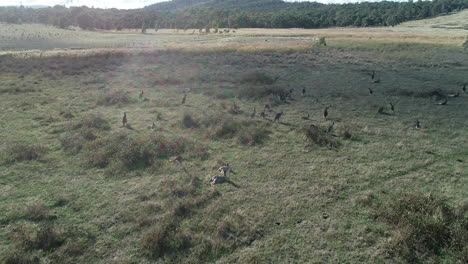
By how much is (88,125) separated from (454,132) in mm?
23653

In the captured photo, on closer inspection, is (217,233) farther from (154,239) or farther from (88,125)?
(88,125)

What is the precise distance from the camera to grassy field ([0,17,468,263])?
10.0 metres

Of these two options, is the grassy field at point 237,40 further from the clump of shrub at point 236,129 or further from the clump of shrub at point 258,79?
the clump of shrub at point 236,129

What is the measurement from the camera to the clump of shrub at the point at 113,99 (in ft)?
87.8

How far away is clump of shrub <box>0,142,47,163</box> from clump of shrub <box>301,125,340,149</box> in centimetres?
1492

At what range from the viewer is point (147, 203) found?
12289 mm

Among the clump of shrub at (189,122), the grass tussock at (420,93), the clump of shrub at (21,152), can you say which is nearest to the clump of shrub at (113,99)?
the clump of shrub at (189,122)

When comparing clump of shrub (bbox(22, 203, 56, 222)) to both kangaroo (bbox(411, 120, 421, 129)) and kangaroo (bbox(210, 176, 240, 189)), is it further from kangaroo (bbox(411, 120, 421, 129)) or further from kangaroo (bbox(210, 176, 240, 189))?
kangaroo (bbox(411, 120, 421, 129))

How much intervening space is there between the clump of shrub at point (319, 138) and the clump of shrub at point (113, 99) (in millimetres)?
16165

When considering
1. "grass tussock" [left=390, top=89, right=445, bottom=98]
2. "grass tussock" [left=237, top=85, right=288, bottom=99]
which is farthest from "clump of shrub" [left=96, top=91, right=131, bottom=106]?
"grass tussock" [left=390, top=89, right=445, bottom=98]

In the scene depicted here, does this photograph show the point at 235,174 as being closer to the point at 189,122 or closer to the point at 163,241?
the point at 163,241

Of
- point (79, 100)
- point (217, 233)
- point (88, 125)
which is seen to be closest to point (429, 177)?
point (217, 233)

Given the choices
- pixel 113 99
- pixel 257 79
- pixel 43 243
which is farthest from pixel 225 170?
pixel 257 79

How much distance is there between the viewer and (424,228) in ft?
34.1
